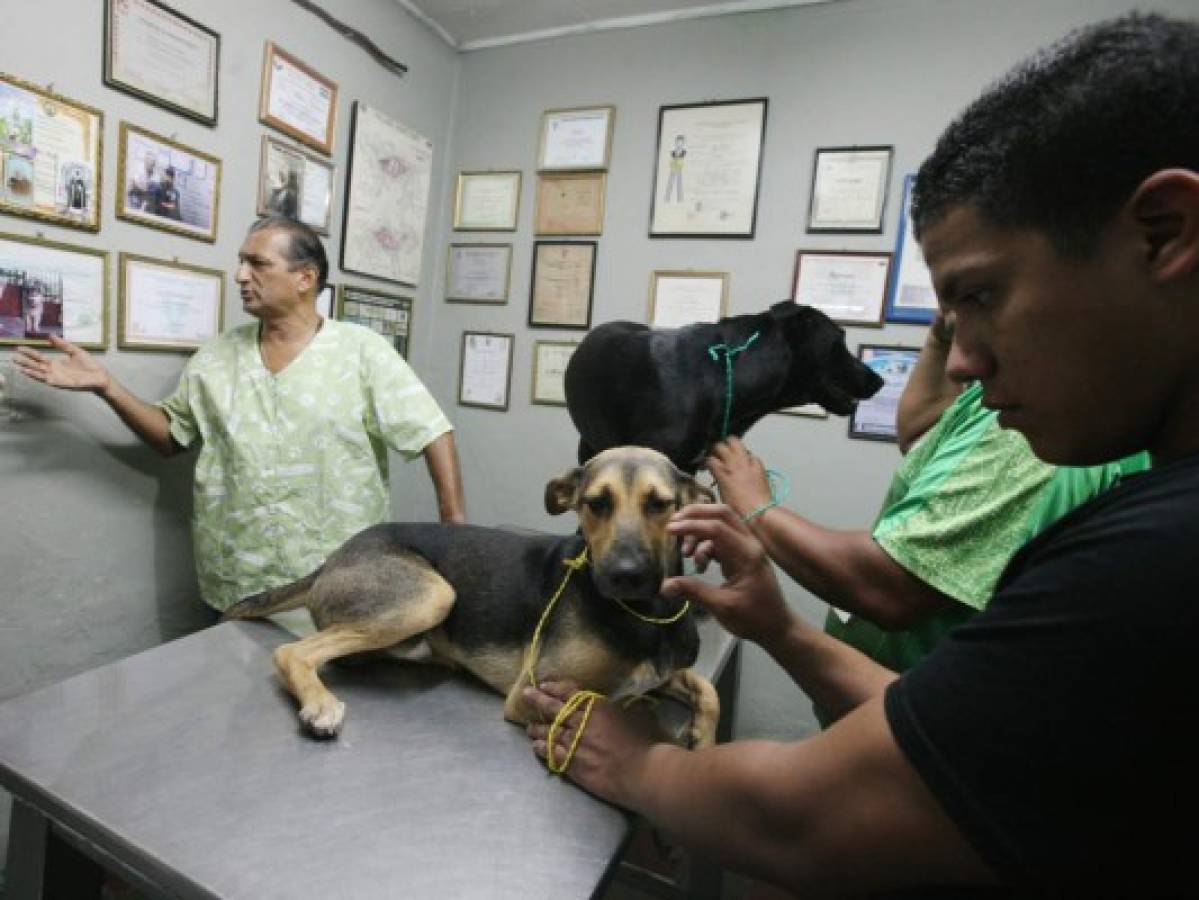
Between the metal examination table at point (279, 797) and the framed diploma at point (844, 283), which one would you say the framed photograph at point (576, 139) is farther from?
the metal examination table at point (279, 797)

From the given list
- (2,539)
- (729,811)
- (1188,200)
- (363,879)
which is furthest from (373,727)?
(2,539)

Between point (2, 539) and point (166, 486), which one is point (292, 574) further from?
point (2, 539)

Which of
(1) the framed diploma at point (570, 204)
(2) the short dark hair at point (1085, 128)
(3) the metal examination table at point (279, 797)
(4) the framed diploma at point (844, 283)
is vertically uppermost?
(1) the framed diploma at point (570, 204)

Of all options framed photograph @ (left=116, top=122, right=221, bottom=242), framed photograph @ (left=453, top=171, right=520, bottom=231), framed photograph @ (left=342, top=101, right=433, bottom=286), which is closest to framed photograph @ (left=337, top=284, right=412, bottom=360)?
framed photograph @ (left=342, top=101, right=433, bottom=286)

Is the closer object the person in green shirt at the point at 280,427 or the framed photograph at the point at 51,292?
the framed photograph at the point at 51,292

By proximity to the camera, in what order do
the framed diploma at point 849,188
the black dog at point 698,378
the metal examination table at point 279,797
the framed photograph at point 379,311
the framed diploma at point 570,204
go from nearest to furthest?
the metal examination table at point 279,797 < the black dog at point 698,378 < the framed diploma at point 849,188 < the framed photograph at point 379,311 < the framed diploma at point 570,204

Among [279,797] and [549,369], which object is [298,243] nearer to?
[549,369]

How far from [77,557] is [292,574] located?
2.06ft

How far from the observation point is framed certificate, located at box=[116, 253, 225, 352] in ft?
6.43

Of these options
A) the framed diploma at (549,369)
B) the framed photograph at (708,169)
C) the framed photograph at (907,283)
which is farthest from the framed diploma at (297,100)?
the framed photograph at (907,283)

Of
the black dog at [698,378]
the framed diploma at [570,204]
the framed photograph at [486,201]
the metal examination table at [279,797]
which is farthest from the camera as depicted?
the framed photograph at [486,201]

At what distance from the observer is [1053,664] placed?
0.41m

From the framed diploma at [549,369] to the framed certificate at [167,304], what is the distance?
126 centimetres

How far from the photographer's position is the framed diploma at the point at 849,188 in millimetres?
2387
